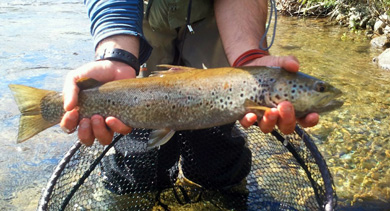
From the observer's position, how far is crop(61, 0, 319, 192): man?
8.51 feet

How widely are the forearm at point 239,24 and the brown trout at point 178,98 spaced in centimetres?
54

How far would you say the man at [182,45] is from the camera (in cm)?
259

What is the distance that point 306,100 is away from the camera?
2.47 meters

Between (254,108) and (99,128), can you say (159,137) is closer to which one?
(99,128)

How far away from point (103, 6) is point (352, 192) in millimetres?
2981

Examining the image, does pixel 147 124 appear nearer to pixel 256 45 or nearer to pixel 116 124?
pixel 116 124

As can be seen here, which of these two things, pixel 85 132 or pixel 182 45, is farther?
pixel 182 45

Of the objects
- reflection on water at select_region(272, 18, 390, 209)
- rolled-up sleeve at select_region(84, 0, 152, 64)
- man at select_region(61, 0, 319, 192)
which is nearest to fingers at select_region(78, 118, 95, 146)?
man at select_region(61, 0, 319, 192)

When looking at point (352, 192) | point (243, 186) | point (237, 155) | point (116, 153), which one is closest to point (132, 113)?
point (116, 153)

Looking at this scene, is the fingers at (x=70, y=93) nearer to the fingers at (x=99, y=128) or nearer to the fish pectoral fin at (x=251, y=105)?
the fingers at (x=99, y=128)

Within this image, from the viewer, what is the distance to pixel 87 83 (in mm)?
2703

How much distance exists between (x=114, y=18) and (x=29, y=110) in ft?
3.35

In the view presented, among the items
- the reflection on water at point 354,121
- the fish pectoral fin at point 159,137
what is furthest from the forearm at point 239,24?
the reflection on water at point 354,121

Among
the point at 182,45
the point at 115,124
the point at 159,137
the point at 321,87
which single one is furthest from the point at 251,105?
the point at 182,45
